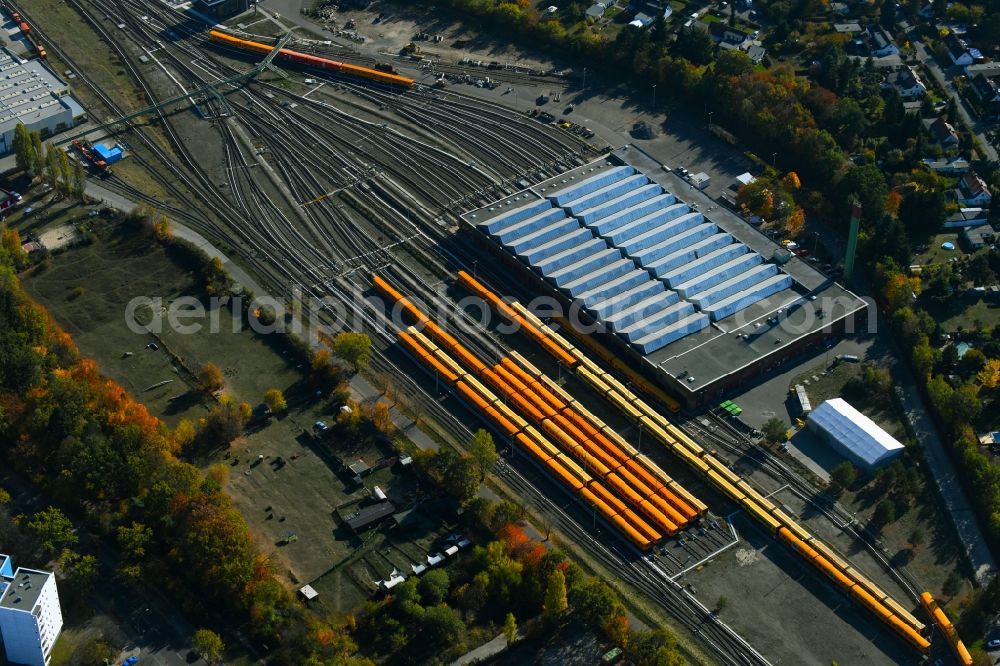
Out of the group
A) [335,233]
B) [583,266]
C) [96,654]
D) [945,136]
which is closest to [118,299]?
[335,233]

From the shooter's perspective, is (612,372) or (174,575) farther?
(612,372)

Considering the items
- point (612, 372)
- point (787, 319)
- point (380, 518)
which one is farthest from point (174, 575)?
point (787, 319)

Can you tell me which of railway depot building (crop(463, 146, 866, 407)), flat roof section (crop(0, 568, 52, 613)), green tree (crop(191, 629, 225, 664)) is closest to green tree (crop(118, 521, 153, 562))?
flat roof section (crop(0, 568, 52, 613))

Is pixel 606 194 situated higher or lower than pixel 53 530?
higher

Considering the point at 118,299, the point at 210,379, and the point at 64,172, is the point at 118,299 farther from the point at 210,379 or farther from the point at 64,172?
the point at 64,172

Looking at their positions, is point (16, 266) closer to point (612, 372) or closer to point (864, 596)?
point (612, 372)
